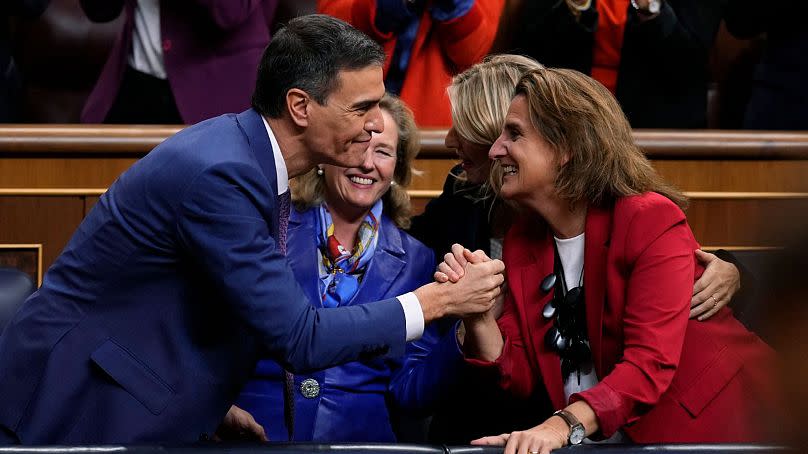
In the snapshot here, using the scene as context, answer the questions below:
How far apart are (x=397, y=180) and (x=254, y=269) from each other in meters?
0.92

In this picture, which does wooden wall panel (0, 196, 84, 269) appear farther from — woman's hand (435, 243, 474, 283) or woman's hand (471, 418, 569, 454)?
woman's hand (471, 418, 569, 454)

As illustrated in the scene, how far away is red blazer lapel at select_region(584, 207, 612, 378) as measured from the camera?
Answer: 1.78m

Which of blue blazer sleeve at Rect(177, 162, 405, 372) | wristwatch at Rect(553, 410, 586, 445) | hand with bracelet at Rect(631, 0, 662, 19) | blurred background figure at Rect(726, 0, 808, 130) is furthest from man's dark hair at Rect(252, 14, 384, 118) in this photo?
blurred background figure at Rect(726, 0, 808, 130)

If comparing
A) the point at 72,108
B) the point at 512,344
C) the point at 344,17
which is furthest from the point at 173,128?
the point at 72,108

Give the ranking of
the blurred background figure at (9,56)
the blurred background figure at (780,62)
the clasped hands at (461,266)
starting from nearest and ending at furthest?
the clasped hands at (461,266) < the blurred background figure at (9,56) < the blurred background figure at (780,62)

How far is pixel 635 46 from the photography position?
2.91m

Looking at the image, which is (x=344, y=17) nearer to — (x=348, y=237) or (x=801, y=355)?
(x=348, y=237)

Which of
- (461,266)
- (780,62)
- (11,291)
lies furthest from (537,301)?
(780,62)

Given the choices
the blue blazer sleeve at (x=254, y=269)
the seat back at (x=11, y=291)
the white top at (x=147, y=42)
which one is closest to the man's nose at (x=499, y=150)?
the blue blazer sleeve at (x=254, y=269)

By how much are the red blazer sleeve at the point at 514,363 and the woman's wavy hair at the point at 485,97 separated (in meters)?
0.39

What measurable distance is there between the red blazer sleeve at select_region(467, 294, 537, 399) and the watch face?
28 cm

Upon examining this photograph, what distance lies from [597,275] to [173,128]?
3.97 feet

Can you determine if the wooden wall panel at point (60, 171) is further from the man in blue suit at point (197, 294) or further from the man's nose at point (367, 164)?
the man in blue suit at point (197, 294)

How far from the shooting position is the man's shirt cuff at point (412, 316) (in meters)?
1.61
